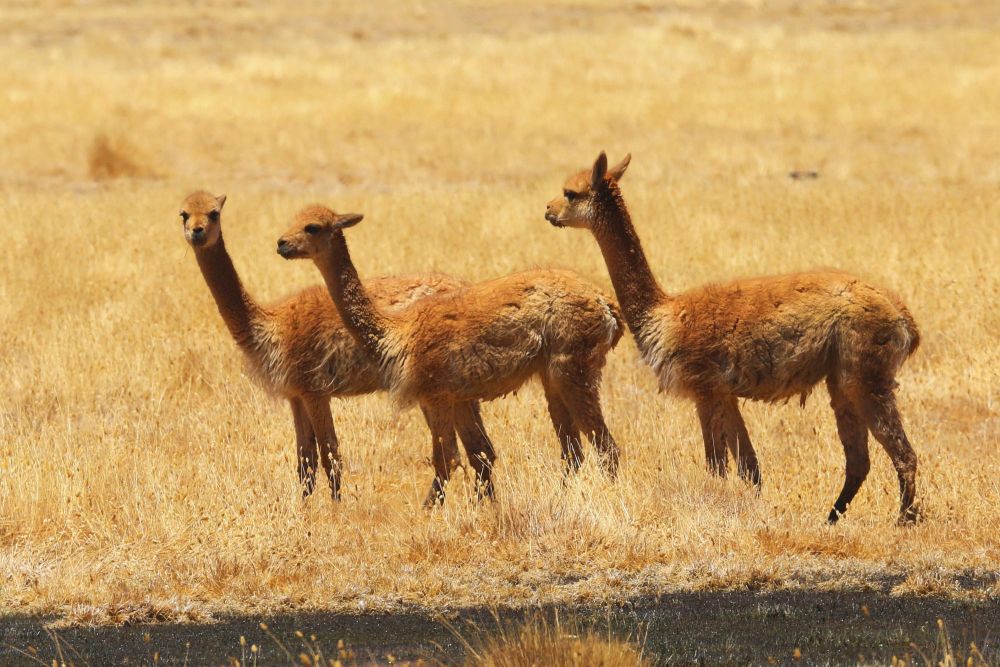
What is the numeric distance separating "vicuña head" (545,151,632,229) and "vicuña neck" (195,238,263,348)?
1992mm

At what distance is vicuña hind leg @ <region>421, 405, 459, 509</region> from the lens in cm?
879

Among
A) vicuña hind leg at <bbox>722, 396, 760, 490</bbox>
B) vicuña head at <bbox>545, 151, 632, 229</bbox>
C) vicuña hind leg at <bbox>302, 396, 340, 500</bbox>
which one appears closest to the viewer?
vicuña hind leg at <bbox>722, 396, 760, 490</bbox>

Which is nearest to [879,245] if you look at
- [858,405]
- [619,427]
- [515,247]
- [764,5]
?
[515,247]

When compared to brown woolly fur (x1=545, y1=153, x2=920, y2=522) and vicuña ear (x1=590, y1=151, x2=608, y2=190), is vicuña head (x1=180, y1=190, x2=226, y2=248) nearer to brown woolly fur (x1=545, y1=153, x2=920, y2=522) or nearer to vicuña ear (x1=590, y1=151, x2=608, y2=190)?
vicuña ear (x1=590, y1=151, x2=608, y2=190)

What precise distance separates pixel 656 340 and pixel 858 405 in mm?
1187

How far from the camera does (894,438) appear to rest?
8.37 m

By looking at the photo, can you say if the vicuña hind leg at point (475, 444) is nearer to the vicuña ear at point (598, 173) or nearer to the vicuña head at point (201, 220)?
the vicuña ear at point (598, 173)

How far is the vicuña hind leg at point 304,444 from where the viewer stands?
9373 mm

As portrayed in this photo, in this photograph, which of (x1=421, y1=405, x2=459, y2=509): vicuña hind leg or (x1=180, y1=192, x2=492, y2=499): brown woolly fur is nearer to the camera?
(x1=421, y1=405, x2=459, y2=509): vicuña hind leg

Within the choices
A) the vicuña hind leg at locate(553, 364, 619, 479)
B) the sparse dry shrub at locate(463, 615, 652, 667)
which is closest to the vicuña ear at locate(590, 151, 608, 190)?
the vicuña hind leg at locate(553, 364, 619, 479)

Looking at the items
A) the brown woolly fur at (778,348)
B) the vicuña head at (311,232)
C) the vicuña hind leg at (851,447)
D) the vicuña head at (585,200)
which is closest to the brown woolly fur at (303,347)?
the vicuña head at (311,232)

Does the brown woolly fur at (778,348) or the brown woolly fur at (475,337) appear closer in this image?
the brown woolly fur at (778,348)

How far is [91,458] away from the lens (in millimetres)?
9227

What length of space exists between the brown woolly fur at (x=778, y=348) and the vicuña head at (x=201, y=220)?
98.0 inches
